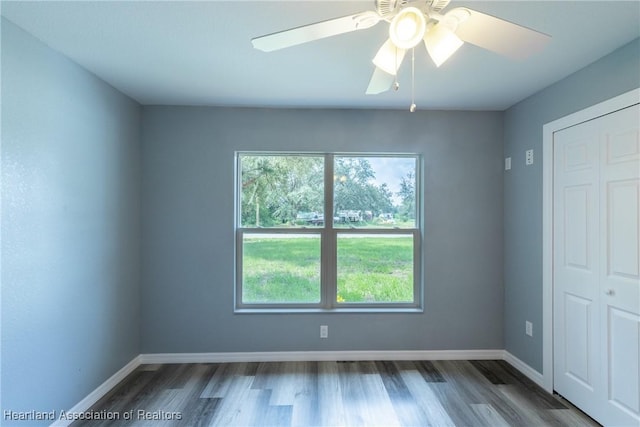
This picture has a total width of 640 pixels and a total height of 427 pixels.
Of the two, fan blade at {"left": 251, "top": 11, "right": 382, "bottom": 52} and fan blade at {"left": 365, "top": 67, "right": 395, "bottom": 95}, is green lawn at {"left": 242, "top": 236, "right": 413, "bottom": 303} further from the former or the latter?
fan blade at {"left": 251, "top": 11, "right": 382, "bottom": 52}

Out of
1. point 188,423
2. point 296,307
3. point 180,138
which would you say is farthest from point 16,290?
point 296,307

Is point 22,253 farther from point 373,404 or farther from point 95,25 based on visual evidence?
point 373,404

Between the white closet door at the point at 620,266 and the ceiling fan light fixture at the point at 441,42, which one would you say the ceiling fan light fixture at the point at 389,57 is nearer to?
→ the ceiling fan light fixture at the point at 441,42

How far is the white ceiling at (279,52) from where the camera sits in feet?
Answer: 4.77

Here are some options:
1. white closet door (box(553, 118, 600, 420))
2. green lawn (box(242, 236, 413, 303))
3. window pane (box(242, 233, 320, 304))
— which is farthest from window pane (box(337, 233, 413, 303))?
white closet door (box(553, 118, 600, 420))

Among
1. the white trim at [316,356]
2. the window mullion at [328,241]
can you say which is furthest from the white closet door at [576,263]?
the window mullion at [328,241]

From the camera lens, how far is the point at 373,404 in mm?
2152

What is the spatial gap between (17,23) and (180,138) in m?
1.27

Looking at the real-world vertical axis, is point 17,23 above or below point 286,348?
above

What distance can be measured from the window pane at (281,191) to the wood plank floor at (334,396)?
1.36 metres

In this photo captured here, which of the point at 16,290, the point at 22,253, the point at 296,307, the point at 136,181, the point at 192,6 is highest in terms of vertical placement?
the point at 192,6

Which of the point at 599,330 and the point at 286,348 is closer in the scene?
the point at 599,330

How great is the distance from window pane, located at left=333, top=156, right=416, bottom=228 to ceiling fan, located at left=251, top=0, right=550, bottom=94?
5.89ft

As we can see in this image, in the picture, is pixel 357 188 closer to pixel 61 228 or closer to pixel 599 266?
pixel 599 266
